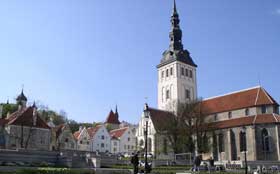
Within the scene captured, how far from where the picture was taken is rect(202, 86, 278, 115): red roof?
194 ft

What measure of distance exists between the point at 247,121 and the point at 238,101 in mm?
6315

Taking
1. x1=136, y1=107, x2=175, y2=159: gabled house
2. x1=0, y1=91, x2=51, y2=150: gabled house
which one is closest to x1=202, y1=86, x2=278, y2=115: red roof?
x1=136, y1=107, x2=175, y2=159: gabled house

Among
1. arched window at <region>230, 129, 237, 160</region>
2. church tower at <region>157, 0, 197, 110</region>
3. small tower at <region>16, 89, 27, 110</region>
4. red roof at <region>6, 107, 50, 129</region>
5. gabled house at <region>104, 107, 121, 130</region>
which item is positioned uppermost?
church tower at <region>157, 0, 197, 110</region>

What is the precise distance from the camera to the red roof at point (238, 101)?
59.2 metres

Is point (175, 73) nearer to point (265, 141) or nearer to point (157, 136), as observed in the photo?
point (157, 136)

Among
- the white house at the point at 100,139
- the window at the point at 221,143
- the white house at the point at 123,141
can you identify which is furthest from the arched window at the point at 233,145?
the white house at the point at 100,139

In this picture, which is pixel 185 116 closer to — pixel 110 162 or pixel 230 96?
pixel 230 96

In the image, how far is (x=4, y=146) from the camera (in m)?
50.4

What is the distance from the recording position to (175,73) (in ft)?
247

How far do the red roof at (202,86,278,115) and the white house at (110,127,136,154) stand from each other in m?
26.3

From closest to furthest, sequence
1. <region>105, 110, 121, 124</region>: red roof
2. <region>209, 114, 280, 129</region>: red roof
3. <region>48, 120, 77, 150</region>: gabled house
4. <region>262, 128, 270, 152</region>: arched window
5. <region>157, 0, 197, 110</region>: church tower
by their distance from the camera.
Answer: <region>262, 128, 270, 152</region>: arched window
<region>209, 114, 280, 129</region>: red roof
<region>48, 120, 77, 150</region>: gabled house
<region>157, 0, 197, 110</region>: church tower
<region>105, 110, 121, 124</region>: red roof

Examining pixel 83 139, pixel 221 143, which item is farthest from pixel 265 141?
pixel 83 139

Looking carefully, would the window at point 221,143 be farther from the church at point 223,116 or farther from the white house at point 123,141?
the white house at point 123,141

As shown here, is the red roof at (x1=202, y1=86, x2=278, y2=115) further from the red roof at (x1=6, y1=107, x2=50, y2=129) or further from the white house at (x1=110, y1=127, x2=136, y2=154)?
the red roof at (x1=6, y1=107, x2=50, y2=129)
